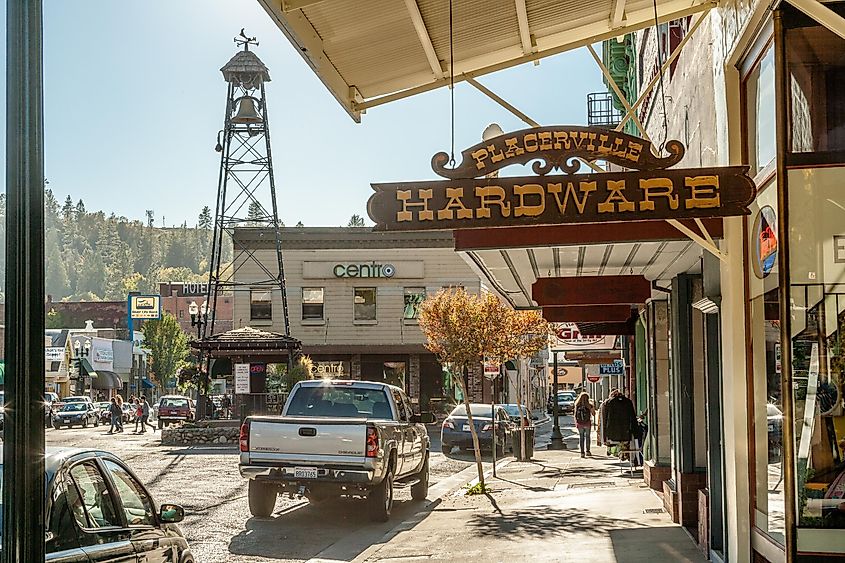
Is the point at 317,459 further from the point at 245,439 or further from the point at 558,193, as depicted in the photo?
the point at 558,193

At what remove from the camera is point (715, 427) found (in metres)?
10.6

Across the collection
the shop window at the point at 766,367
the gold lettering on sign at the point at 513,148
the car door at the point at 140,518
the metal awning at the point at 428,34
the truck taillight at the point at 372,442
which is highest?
the metal awning at the point at 428,34

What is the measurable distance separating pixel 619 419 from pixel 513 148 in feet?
50.2

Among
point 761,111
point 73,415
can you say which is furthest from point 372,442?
point 73,415

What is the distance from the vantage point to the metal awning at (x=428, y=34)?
26.6ft

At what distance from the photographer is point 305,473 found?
49.8ft

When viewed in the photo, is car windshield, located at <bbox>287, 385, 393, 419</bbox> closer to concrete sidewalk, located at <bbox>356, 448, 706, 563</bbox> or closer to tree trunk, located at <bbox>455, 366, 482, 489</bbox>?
concrete sidewalk, located at <bbox>356, 448, 706, 563</bbox>

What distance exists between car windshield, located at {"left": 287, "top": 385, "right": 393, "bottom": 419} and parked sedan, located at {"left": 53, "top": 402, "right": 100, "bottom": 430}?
1455 inches

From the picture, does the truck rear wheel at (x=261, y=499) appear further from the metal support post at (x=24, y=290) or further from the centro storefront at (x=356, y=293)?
the centro storefront at (x=356, y=293)

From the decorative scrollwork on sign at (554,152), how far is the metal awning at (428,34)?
1.51 meters

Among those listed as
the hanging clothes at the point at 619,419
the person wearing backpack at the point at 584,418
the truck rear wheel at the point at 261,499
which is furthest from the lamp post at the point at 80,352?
the truck rear wheel at the point at 261,499

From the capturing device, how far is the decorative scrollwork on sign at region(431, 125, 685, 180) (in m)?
6.98

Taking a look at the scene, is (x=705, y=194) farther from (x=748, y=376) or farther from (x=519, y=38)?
(x=519, y=38)

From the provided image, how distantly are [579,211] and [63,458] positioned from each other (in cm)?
346
